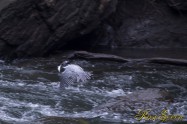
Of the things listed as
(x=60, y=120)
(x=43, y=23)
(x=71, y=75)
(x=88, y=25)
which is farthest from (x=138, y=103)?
(x=88, y=25)

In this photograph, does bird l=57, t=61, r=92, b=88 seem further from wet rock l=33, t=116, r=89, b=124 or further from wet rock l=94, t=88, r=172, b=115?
wet rock l=33, t=116, r=89, b=124

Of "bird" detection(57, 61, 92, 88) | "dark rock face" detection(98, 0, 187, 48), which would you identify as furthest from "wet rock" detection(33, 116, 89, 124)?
"dark rock face" detection(98, 0, 187, 48)

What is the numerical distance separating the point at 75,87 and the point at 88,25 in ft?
10.2

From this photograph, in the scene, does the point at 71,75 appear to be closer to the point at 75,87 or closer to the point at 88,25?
the point at 75,87

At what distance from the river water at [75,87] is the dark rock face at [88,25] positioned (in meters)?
0.40

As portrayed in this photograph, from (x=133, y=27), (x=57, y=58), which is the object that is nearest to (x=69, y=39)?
(x=57, y=58)

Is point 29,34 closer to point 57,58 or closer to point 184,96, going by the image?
point 57,58

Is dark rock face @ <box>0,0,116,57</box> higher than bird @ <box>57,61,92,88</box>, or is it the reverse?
dark rock face @ <box>0,0,116,57</box>

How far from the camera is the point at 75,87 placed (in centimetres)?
778

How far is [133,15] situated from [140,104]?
595cm

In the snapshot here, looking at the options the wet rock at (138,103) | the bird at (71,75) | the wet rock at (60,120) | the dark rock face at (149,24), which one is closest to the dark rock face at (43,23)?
the dark rock face at (149,24)

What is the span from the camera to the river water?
251 inches

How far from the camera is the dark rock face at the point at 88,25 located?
9.93 metres

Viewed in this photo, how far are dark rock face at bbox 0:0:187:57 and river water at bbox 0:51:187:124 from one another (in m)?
0.40
